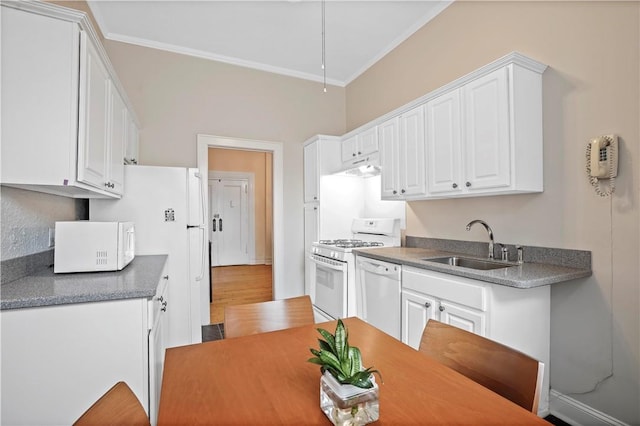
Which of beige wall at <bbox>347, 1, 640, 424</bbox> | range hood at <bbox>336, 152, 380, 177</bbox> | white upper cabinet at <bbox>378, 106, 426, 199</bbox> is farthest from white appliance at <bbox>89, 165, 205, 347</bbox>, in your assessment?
beige wall at <bbox>347, 1, 640, 424</bbox>

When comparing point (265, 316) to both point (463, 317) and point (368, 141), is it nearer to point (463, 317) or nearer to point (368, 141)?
point (463, 317)

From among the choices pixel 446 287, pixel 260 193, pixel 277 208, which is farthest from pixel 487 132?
pixel 260 193

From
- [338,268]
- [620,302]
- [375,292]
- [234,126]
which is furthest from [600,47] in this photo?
[234,126]

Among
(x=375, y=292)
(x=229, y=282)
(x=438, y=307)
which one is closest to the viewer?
(x=438, y=307)

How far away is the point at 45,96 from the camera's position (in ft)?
4.85

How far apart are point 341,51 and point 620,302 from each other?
3386mm

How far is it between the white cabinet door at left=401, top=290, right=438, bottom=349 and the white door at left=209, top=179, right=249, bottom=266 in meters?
5.73

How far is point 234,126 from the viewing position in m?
3.85

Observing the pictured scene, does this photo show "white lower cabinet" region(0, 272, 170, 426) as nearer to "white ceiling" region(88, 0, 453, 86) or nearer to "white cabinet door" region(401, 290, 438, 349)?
"white cabinet door" region(401, 290, 438, 349)

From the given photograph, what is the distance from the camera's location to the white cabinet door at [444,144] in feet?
7.73

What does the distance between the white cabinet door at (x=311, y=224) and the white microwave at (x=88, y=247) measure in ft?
7.20

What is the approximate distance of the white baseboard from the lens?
5.85 feet

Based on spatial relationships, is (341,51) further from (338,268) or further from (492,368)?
(492,368)

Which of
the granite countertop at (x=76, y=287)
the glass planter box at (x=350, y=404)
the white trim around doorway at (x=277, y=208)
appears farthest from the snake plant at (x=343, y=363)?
the white trim around doorway at (x=277, y=208)
